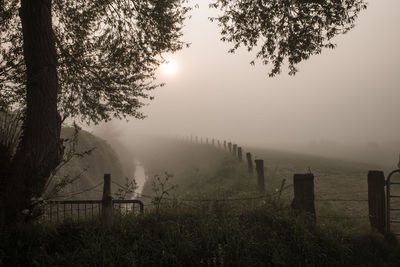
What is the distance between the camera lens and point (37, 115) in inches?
259

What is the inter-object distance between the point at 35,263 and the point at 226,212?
397 cm

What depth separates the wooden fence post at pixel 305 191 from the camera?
668 centimetres

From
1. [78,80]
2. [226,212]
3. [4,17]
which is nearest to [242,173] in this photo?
[226,212]

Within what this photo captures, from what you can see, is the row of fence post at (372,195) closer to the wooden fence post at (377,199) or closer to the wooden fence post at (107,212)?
the wooden fence post at (377,199)

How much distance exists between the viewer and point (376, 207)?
670cm

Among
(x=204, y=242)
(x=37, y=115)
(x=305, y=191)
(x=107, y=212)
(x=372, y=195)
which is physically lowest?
(x=204, y=242)

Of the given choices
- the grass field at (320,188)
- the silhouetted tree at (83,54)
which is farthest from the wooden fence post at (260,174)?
the silhouetted tree at (83,54)

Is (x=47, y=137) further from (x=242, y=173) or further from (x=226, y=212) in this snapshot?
(x=242, y=173)

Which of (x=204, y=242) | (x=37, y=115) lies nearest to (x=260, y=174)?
(x=204, y=242)

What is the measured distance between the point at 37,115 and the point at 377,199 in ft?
25.6

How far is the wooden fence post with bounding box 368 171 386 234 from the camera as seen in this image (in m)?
6.66

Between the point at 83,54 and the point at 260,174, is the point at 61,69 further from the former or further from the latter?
the point at 260,174

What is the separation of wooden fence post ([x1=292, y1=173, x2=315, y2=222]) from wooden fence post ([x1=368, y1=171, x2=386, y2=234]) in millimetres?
1355

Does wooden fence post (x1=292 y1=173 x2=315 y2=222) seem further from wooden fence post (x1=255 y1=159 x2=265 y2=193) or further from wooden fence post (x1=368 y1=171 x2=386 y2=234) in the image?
wooden fence post (x1=255 y1=159 x2=265 y2=193)
